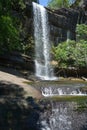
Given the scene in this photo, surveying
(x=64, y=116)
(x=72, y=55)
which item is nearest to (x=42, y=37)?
(x=72, y=55)

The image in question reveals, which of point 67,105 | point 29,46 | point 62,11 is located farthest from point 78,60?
point 67,105

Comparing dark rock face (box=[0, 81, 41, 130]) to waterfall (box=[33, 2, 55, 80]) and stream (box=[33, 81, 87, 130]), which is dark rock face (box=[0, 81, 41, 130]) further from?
waterfall (box=[33, 2, 55, 80])

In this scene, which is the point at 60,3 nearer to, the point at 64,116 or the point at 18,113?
the point at 64,116

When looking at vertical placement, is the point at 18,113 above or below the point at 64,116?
above

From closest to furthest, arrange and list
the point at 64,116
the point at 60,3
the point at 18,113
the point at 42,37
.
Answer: the point at 18,113 < the point at 64,116 < the point at 42,37 < the point at 60,3

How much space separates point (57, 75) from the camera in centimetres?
3044

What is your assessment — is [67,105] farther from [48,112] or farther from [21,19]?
[21,19]

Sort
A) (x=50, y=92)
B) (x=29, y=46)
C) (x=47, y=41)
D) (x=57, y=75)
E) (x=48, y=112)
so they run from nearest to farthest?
(x=48, y=112) < (x=50, y=92) < (x=57, y=75) < (x=29, y=46) < (x=47, y=41)

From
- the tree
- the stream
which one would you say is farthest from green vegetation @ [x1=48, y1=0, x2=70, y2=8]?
the stream

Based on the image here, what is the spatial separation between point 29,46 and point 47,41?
312 centimetres

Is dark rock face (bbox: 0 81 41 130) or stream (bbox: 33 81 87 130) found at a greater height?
dark rock face (bbox: 0 81 41 130)

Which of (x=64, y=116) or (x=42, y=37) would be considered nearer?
(x=64, y=116)

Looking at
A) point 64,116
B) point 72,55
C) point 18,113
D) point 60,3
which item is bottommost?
point 72,55

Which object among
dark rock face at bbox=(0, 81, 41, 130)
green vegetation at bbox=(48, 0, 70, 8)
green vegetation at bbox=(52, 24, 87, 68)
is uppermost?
dark rock face at bbox=(0, 81, 41, 130)
